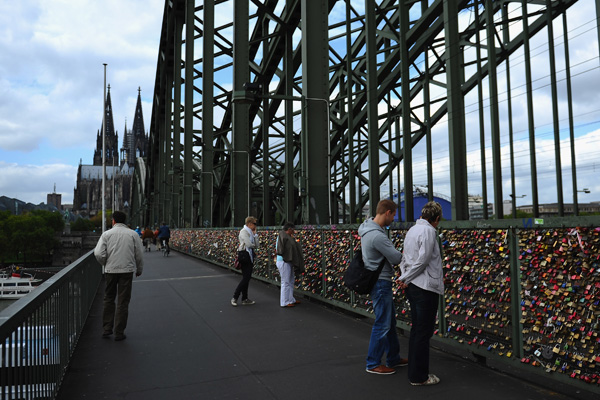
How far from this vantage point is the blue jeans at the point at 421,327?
4.50 metres

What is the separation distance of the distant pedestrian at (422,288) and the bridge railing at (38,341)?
9.61 ft

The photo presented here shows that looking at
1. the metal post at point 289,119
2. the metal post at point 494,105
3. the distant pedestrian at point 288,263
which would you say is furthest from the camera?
the metal post at point 289,119

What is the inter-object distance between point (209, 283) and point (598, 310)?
1015 centimetres

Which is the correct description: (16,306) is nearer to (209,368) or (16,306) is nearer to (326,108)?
(209,368)

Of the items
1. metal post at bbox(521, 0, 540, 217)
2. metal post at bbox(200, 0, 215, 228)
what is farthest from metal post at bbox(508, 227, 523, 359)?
metal post at bbox(200, 0, 215, 228)

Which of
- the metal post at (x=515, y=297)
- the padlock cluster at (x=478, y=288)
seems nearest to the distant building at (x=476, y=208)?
the padlock cluster at (x=478, y=288)

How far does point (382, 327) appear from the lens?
500 cm

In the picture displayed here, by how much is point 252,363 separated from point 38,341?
2283 mm

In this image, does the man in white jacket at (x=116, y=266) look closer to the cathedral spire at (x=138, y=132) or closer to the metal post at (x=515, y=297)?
the metal post at (x=515, y=297)

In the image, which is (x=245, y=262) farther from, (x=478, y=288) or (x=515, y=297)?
(x=515, y=297)

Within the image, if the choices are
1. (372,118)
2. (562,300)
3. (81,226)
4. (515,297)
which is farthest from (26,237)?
(562,300)

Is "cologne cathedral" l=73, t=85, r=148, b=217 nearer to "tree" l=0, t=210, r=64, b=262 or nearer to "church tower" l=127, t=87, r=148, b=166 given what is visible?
"church tower" l=127, t=87, r=148, b=166

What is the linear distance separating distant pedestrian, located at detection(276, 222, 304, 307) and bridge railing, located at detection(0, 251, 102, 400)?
3.91m

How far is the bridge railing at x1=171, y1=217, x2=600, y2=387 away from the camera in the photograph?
4.08 m
